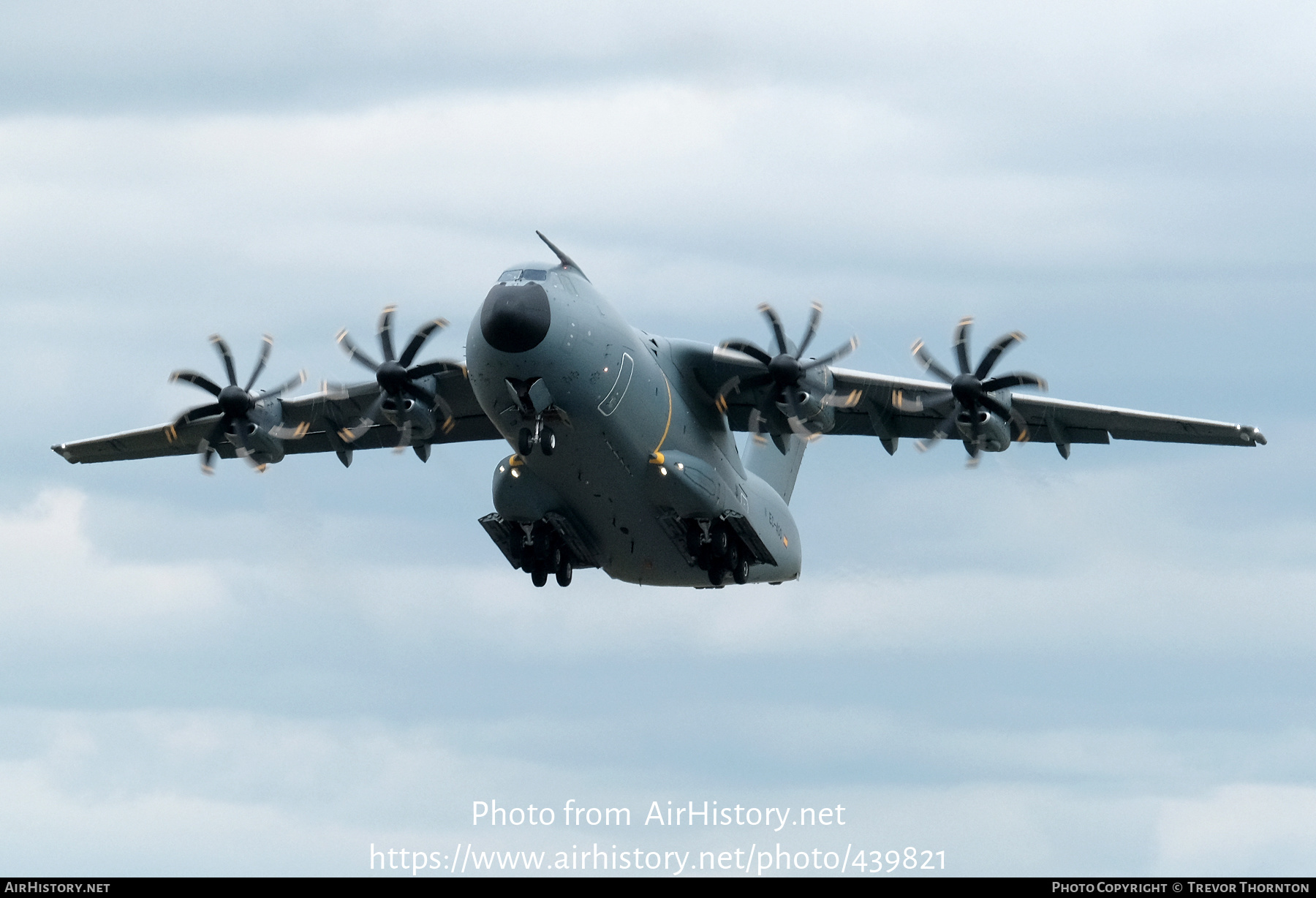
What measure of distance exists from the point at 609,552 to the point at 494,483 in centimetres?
254

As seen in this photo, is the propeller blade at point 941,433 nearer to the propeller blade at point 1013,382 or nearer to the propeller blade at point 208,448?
the propeller blade at point 1013,382

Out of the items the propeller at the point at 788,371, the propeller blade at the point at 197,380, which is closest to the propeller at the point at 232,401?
the propeller blade at the point at 197,380

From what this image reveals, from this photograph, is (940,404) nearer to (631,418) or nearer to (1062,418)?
(1062,418)

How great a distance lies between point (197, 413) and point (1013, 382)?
602 inches

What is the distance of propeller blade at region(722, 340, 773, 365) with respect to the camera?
3641 cm

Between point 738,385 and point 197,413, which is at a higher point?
point 738,385

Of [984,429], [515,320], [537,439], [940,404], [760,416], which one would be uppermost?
[940,404]

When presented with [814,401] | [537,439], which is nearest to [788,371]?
[814,401]

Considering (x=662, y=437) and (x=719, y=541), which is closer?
(x=662, y=437)

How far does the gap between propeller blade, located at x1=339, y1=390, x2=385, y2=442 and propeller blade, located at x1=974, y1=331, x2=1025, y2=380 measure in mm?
10926

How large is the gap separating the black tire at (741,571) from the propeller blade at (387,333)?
7.48m

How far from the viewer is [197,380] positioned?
1503 inches

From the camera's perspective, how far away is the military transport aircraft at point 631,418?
3325 centimetres

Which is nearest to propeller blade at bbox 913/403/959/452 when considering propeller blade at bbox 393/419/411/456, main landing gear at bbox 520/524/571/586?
main landing gear at bbox 520/524/571/586
